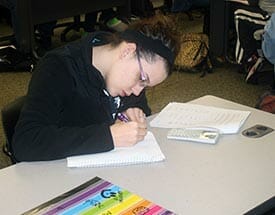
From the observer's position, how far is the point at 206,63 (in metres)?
4.13

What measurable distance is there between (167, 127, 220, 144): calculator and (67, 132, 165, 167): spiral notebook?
106 millimetres

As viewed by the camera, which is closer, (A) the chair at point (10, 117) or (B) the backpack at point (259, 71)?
(A) the chair at point (10, 117)

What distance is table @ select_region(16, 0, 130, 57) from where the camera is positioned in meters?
3.98

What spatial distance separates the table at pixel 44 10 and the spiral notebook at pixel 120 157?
275 centimetres

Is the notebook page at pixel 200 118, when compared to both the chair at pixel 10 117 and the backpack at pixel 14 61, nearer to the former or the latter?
the chair at pixel 10 117

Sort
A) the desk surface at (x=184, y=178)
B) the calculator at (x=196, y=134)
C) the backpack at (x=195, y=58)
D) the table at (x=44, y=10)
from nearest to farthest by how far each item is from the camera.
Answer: the desk surface at (x=184, y=178) < the calculator at (x=196, y=134) < the table at (x=44, y=10) < the backpack at (x=195, y=58)

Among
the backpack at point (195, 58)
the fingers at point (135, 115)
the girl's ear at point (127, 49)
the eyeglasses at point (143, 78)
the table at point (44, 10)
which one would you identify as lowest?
the backpack at point (195, 58)

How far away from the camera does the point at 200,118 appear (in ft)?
5.49

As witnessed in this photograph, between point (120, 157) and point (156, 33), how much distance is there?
358mm

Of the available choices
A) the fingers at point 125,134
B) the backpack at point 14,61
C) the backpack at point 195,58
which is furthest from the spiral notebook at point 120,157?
the backpack at point 14,61

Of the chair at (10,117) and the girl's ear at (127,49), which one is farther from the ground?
the girl's ear at (127,49)

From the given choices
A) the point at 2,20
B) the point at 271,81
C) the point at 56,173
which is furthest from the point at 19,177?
the point at 2,20

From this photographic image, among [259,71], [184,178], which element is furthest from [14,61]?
[184,178]

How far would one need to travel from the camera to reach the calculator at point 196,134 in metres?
1.52
